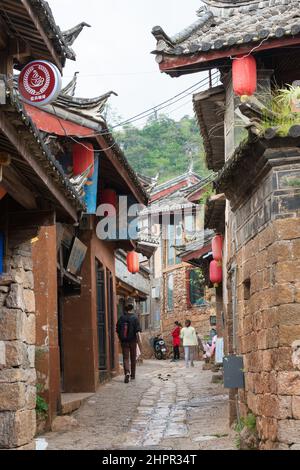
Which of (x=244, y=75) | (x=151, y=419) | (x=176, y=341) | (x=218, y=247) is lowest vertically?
(x=151, y=419)

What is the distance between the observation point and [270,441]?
8938mm

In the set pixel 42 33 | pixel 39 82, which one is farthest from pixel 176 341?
pixel 42 33

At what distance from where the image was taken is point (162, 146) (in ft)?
237

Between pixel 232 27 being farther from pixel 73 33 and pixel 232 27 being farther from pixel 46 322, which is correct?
pixel 46 322

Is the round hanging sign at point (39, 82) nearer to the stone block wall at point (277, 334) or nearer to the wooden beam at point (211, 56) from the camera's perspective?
the wooden beam at point (211, 56)

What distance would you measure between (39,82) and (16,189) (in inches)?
Result: 103

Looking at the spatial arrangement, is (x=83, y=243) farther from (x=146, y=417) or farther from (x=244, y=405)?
(x=244, y=405)

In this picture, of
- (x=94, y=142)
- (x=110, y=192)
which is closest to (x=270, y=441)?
(x=94, y=142)

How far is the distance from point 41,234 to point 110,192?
6.38 metres

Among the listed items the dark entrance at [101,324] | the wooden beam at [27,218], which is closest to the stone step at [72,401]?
the dark entrance at [101,324]

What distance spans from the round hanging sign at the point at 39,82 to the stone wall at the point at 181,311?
86.8 ft

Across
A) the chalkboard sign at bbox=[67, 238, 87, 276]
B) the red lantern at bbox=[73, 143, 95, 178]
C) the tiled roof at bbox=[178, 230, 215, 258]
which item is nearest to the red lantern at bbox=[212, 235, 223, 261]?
the chalkboard sign at bbox=[67, 238, 87, 276]

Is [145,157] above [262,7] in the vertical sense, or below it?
above

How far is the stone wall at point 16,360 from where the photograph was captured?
8.89 m
